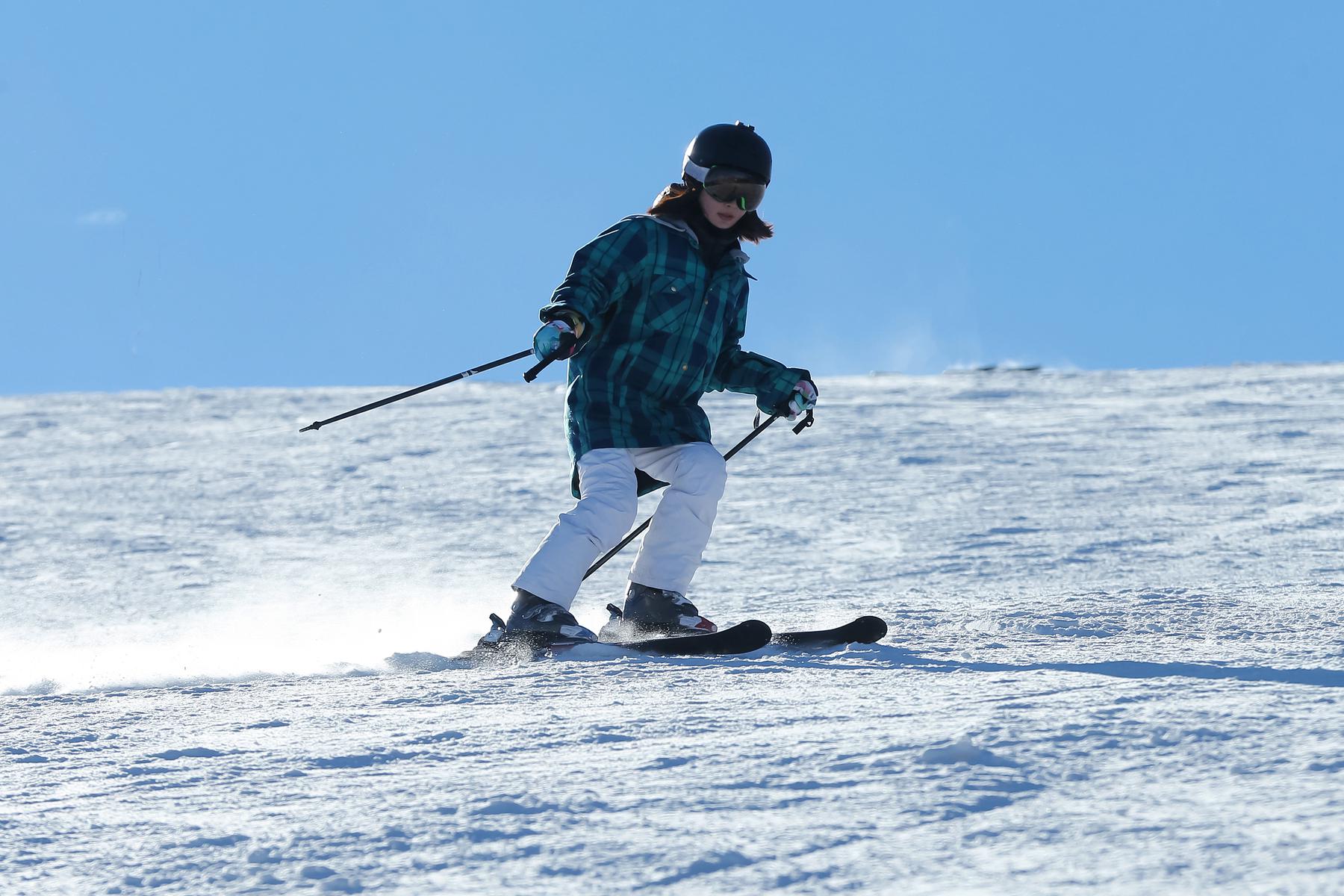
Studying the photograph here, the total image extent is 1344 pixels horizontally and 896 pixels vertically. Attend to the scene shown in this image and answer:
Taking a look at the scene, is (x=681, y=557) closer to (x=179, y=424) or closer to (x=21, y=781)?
(x=21, y=781)

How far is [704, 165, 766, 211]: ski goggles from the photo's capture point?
3.81 m

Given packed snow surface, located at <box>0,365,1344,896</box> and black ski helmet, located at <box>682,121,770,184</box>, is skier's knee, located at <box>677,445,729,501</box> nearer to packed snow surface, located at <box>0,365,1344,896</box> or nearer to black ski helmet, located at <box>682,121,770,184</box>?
packed snow surface, located at <box>0,365,1344,896</box>

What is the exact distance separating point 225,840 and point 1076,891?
1.10 metres

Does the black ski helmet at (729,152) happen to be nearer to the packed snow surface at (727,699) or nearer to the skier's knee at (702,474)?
the skier's knee at (702,474)

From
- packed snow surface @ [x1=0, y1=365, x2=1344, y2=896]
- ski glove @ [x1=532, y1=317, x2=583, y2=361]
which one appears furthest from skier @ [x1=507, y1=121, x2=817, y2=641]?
packed snow surface @ [x1=0, y1=365, x2=1344, y2=896]

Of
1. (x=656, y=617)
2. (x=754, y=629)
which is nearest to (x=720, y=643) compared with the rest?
(x=754, y=629)

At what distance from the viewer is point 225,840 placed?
1838 mm

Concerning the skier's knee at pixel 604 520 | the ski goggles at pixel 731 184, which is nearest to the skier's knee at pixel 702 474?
the skier's knee at pixel 604 520

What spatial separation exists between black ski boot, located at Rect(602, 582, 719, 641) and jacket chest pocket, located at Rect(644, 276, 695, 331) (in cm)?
74

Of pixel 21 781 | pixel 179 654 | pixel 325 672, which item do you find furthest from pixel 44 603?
pixel 21 781

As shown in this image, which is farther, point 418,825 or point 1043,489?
point 1043,489

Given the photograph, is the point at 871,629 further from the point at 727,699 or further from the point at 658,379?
the point at 727,699

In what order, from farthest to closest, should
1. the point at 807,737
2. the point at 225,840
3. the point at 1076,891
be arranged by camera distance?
the point at 807,737
the point at 225,840
the point at 1076,891

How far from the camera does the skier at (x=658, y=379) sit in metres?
3.72
